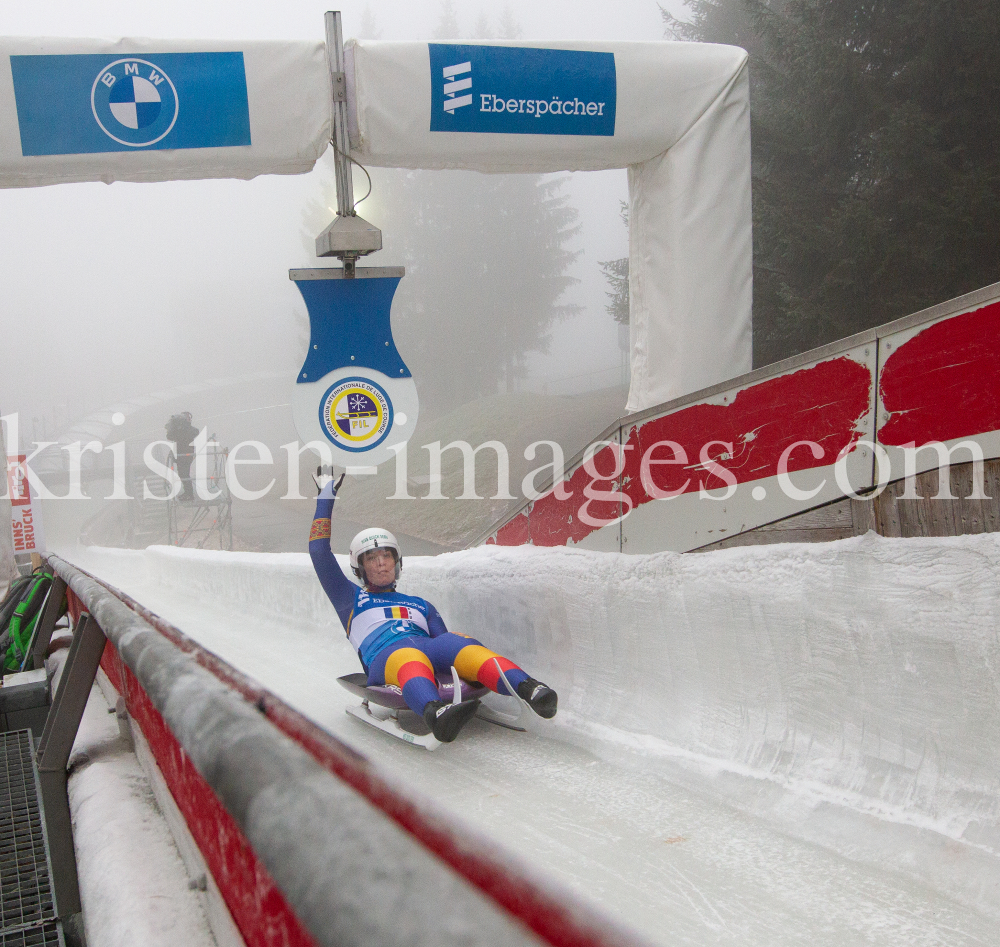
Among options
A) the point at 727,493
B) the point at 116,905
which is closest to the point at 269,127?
the point at 727,493

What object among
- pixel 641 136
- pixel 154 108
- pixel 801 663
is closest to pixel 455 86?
pixel 641 136

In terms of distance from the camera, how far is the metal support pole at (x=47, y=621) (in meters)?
4.01

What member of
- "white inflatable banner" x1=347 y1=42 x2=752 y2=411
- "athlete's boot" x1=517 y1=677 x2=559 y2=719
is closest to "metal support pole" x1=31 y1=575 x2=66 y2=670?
"white inflatable banner" x1=347 y1=42 x2=752 y2=411

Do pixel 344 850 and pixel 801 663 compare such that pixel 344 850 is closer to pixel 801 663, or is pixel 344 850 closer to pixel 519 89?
pixel 801 663

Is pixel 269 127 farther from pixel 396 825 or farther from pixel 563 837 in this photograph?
pixel 396 825

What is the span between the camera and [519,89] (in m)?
3.32

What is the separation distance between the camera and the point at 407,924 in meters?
0.38

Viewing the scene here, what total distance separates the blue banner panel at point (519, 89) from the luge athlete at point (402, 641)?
65.6 inches

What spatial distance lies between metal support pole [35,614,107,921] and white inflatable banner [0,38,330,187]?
1.89 meters

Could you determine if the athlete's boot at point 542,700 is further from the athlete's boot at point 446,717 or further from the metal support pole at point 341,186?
the metal support pole at point 341,186

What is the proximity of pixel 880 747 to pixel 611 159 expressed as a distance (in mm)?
2703

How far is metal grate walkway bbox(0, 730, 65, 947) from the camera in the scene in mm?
1970

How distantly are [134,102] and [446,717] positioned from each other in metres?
2.57

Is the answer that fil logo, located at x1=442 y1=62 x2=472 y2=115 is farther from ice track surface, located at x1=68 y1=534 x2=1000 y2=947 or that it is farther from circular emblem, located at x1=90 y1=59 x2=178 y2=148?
ice track surface, located at x1=68 y1=534 x2=1000 y2=947
